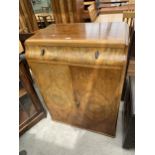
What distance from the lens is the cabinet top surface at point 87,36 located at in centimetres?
88

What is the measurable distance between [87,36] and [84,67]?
218 millimetres

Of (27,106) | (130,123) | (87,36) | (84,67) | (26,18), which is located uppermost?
(26,18)

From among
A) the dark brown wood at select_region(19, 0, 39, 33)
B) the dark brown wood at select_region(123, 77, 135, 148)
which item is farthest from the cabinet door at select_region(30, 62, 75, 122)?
the dark brown wood at select_region(19, 0, 39, 33)

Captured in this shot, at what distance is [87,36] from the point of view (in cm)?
98

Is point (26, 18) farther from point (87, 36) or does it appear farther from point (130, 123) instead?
point (130, 123)

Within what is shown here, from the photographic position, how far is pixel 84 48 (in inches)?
37.7

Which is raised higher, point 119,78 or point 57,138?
point 119,78

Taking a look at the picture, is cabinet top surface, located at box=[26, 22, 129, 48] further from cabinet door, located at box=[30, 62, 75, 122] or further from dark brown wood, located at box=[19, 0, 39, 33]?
dark brown wood, located at box=[19, 0, 39, 33]

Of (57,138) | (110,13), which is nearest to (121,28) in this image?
(57,138)

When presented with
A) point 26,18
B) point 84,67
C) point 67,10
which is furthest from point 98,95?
point 26,18

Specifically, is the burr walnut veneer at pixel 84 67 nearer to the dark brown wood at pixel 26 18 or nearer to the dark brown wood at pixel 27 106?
the dark brown wood at pixel 27 106

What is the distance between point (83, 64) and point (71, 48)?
0.47 feet

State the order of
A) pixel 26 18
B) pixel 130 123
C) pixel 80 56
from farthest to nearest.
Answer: pixel 26 18, pixel 130 123, pixel 80 56
